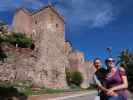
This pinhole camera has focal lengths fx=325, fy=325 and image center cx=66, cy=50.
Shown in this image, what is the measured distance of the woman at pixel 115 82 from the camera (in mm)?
6816

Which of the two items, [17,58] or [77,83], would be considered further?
[77,83]

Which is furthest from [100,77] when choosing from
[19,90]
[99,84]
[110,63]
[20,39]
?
[20,39]

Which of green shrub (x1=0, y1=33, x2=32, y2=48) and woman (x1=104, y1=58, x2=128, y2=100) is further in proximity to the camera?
green shrub (x1=0, y1=33, x2=32, y2=48)

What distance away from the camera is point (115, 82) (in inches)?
275

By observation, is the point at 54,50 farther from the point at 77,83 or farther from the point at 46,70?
the point at 77,83

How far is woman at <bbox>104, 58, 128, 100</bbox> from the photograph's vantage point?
22.4ft

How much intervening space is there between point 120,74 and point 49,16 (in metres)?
45.9

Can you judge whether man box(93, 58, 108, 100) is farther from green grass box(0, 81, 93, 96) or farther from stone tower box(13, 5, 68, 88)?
stone tower box(13, 5, 68, 88)

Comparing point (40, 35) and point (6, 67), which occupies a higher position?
point (40, 35)

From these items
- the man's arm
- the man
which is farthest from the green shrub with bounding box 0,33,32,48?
the man's arm

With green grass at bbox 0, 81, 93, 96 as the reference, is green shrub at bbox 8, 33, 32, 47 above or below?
above

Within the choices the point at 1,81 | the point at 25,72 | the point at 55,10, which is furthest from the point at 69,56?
A: the point at 1,81

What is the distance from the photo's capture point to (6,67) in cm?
4250

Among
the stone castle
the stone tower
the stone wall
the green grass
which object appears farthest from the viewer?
the stone tower
